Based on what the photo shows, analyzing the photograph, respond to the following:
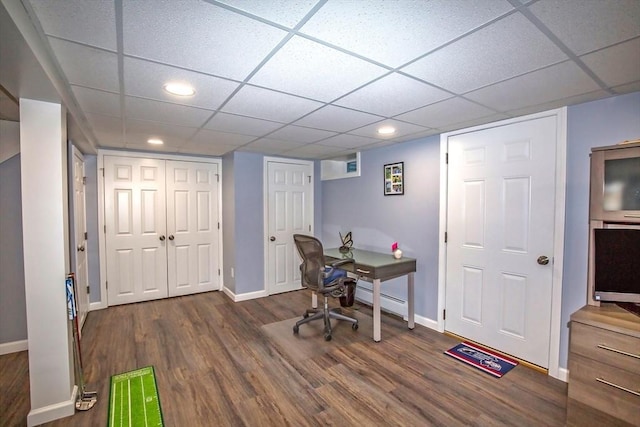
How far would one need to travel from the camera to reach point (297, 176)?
487 cm

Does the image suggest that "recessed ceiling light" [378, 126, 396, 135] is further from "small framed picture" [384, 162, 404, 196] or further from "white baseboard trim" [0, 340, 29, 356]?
"white baseboard trim" [0, 340, 29, 356]

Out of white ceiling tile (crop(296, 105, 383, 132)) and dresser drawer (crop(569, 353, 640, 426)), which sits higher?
white ceiling tile (crop(296, 105, 383, 132))

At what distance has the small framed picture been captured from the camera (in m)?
3.59

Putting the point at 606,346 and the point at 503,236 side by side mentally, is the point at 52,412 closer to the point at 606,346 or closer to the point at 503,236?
the point at 606,346

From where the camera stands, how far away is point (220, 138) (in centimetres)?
336

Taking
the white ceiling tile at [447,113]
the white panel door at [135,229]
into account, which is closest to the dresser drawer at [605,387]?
the white ceiling tile at [447,113]

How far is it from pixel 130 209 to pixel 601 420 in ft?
16.6

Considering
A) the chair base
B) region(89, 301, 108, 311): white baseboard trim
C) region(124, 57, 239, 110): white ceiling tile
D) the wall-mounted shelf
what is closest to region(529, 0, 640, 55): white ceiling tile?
region(124, 57, 239, 110): white ceiling tile

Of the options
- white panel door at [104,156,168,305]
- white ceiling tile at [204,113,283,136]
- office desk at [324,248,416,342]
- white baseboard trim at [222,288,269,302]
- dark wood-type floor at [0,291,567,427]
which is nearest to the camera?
dark wood-type floor at [0,291,567,427]

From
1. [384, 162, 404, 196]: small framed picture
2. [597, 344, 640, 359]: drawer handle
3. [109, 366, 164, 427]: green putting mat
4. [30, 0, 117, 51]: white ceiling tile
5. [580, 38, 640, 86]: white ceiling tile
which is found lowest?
[109, 366, 164, 427]: green putting mat

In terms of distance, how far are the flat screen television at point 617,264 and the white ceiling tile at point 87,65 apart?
3113mm

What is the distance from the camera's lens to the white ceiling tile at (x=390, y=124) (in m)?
2.72

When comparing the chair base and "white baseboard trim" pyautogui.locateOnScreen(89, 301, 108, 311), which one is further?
"white baseboard trim" pyautogui.locateOnScreen(89, 301, 108, 311)

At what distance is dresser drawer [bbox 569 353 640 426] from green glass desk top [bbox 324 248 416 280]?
62.0 inches
